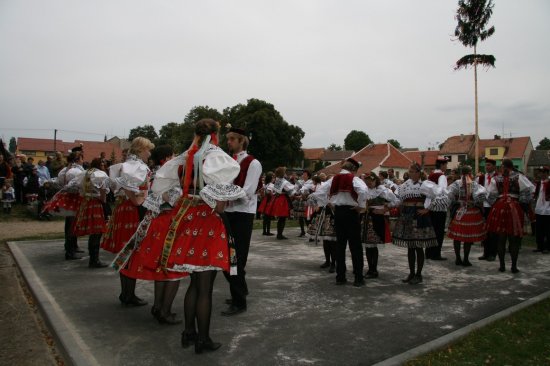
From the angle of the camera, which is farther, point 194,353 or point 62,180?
point 62,180

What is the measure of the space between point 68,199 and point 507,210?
8.17 meters

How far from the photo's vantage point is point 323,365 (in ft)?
12.1

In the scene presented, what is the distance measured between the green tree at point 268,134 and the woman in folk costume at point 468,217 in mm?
39832

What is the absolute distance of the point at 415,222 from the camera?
22.5 ft

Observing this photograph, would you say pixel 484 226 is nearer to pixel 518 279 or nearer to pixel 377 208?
pixel 518 279

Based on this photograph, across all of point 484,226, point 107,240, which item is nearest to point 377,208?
point 484,226

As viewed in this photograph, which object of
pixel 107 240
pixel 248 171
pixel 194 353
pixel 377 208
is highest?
pixel 248 171

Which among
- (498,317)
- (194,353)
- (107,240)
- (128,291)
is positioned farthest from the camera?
(107,240)

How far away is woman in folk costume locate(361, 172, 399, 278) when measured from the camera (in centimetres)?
736

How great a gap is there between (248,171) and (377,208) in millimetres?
3244

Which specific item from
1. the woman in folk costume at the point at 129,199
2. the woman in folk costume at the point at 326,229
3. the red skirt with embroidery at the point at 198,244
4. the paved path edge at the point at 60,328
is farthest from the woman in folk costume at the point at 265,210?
the red skirt with embroidery at the point at 198,244

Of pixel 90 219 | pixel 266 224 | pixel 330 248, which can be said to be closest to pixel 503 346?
pixel 330 248

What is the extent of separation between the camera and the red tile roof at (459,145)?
69375 mm

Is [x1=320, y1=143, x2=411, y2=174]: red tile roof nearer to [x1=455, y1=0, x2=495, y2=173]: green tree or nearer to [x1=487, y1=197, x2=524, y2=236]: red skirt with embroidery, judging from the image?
[x1=455, y1=0, x2=495, y2=173]: green tree
